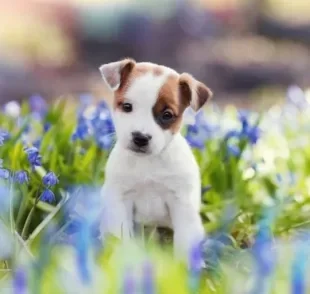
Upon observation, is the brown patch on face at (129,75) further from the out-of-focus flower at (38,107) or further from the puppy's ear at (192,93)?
the out-of-focus flower at (38,107)

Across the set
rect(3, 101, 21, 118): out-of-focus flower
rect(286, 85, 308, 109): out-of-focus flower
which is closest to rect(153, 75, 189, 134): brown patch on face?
rect(3, 101, 21, 118): out-of-focus flower

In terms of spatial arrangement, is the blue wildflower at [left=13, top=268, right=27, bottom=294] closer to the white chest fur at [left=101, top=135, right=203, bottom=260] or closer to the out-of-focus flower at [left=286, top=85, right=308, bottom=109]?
the white chest fur at [left=101, top=135, right=203, bottom=260]

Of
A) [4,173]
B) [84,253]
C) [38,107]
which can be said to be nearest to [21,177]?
[4,173]

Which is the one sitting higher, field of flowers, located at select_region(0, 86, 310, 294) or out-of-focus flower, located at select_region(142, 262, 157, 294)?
out-of-focus flower, located at select_region(142, 262, 157, 294)

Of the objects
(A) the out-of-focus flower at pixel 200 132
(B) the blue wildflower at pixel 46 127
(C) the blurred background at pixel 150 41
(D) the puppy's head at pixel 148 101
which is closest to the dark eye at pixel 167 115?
(D) the puppy's head at pixel 148 101

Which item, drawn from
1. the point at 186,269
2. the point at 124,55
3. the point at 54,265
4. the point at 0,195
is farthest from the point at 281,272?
the point at 124,55

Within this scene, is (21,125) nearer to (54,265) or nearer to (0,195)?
(0,195)
